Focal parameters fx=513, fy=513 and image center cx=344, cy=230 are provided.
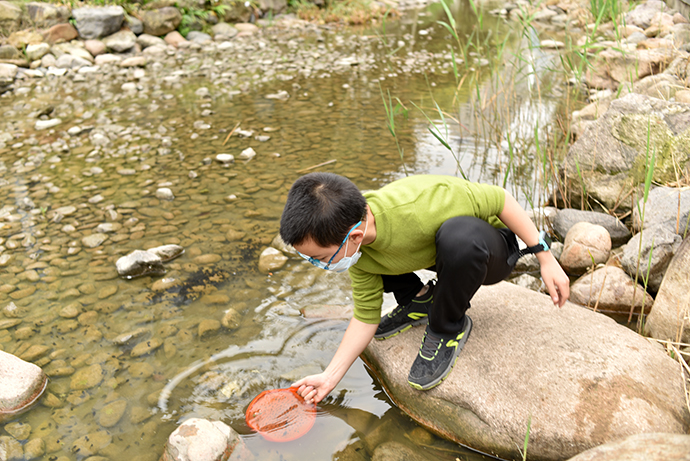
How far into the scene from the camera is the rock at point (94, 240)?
3.04 meters

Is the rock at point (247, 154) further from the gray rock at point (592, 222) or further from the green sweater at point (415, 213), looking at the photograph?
the green sweater at point (415, 213)

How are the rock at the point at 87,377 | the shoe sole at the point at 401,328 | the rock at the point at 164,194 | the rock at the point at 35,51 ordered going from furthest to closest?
1. the rock at the point at 35,51
2. the rock at the point at 164,194
3. the shoe sole at the point at 401,328
4. the rock at the point at 87,377

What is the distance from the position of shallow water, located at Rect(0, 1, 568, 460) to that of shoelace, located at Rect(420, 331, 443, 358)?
0.26m

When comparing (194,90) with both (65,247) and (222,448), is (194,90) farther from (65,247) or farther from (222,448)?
(222,448)

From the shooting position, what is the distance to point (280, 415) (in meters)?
1.94

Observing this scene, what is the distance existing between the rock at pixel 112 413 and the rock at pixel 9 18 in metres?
6.78

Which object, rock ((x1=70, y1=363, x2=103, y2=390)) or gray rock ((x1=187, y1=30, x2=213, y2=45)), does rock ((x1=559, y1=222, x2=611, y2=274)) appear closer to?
rock ((x1=70, y1=363, x2=103, y2=390))

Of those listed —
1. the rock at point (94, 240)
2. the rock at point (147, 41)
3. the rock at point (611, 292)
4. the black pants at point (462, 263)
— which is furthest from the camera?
the rock at point (147, 41)

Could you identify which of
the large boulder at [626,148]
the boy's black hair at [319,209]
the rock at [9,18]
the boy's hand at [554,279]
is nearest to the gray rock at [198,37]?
the rock at [9,18]

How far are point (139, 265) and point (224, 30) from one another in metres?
6.73

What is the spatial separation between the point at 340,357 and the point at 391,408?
0.28m

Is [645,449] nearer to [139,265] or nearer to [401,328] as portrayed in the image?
[401,328]

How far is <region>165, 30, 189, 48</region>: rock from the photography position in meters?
→ 7.73

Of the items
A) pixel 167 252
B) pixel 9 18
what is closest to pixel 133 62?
pixel 9 18
